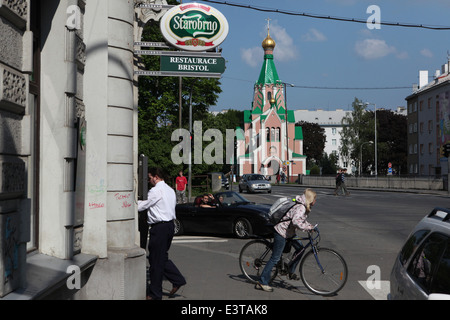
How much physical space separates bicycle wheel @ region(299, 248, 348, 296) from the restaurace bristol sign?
366 cm

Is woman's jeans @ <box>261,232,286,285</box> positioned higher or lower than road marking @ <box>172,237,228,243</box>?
higher

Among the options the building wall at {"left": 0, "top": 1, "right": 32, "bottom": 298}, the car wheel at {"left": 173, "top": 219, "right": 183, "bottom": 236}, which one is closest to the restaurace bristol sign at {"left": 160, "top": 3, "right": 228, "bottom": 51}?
the building wall at {"left": 0, "top": 1, "right": 32, "bottom": 298}

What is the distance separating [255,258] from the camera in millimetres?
8758

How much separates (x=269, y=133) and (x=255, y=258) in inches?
3547

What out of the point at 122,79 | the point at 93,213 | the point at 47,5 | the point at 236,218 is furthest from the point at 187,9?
the point at 236,218

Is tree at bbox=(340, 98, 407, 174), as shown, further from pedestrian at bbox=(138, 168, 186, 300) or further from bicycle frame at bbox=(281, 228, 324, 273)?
pedestrian at bbox=(138, 168, 186, 300)

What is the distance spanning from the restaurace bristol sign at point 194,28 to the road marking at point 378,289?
A: 444cm

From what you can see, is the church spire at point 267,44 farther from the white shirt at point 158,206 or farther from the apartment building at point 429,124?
the white shirt at point 158,206

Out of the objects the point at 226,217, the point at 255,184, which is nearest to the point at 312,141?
the point at 255,184

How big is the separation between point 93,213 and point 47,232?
3.54ft

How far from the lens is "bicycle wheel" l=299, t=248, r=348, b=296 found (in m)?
7.98

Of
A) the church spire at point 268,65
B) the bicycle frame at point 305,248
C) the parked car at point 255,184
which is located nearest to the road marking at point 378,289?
the bicycle frame at point 305,248

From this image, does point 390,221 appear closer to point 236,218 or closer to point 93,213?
point 236,218
